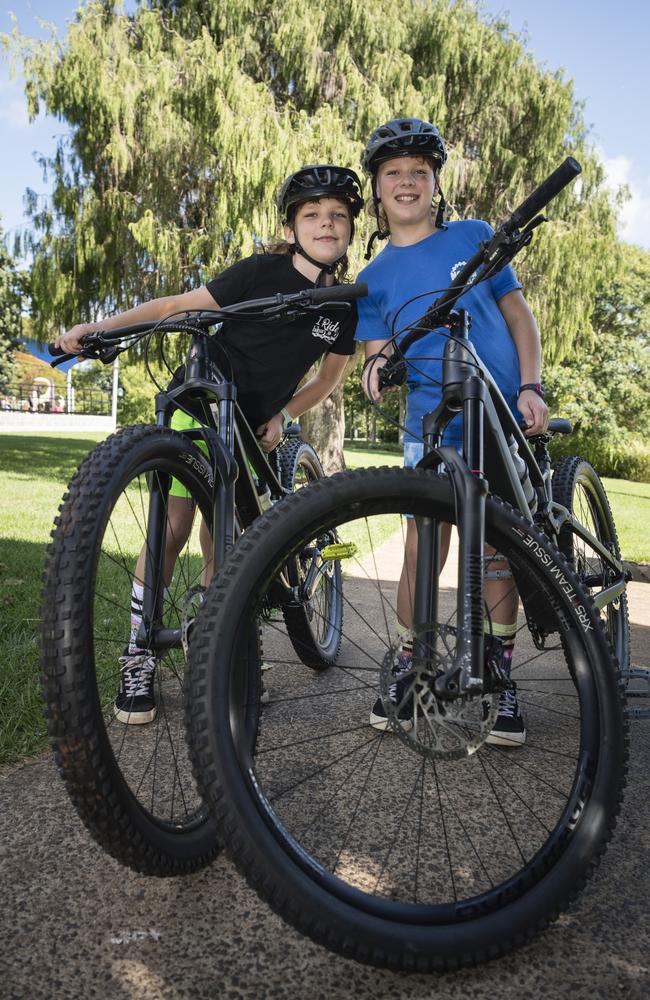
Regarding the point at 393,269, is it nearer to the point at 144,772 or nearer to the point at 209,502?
the point at 209,502

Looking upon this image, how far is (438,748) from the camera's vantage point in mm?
1762

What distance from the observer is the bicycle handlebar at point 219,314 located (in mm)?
1997

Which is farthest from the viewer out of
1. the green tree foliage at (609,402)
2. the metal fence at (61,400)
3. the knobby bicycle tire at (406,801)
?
the metal fence at (61,400)

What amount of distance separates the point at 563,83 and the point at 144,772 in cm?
1443

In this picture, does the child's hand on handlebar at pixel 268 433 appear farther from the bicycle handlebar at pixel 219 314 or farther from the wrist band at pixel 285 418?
the bicycle handlebar at pixel 219 314

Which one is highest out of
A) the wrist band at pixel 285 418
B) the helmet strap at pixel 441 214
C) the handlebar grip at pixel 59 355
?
the helmet strap at pixel 441 214

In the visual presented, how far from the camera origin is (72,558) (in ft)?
5.16

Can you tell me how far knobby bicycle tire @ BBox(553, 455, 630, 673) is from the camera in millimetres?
3219

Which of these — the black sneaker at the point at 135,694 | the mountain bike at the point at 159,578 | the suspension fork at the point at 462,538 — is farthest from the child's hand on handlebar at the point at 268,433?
the suspension fork at the point at 462,538

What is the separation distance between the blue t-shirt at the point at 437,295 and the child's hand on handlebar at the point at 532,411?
0.20 metres

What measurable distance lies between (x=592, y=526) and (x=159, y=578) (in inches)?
83.8

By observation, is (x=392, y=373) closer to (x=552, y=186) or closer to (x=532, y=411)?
(x=532, y=411)

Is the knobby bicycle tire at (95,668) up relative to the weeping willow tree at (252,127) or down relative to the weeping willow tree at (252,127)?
down

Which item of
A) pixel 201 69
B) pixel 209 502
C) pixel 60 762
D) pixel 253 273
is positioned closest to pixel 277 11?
pixel 201 69
